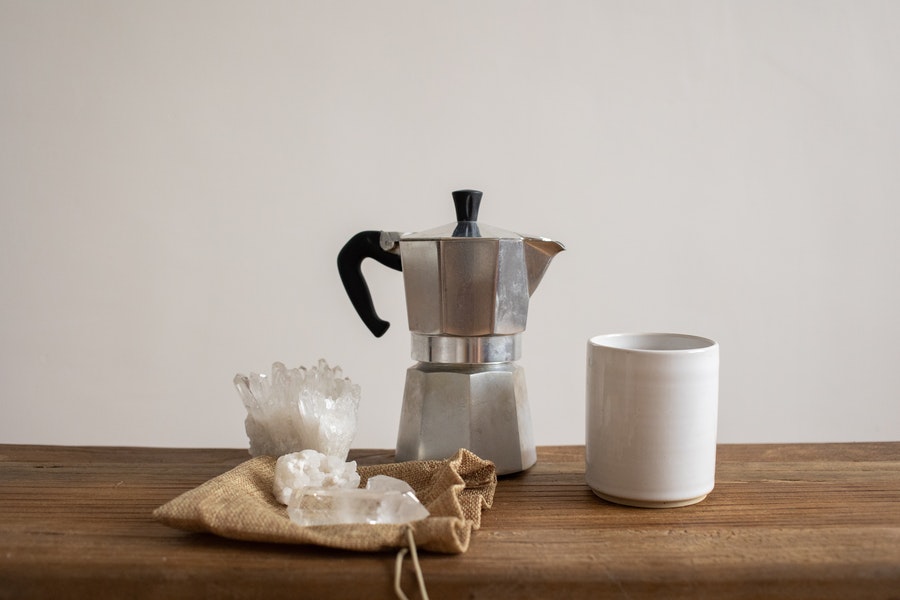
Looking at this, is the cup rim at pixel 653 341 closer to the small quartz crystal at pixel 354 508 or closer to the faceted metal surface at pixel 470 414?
the faceted metal surface at pixel 470 414

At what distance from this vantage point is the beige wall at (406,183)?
1.41 meters

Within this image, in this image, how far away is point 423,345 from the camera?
0.75 meters

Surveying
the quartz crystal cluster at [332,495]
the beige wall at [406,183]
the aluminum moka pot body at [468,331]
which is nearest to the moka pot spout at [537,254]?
the aluminum moka pot body at [468,331]

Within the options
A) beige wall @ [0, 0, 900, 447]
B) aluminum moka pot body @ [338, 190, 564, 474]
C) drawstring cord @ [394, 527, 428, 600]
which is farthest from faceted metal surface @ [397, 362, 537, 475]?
beige wall @ [0, 0, 900, 447]

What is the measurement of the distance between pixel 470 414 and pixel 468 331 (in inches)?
3.0

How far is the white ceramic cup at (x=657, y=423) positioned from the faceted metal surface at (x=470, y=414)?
0.11 m

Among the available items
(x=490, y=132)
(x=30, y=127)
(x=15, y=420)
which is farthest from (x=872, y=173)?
(x=15, y=420)

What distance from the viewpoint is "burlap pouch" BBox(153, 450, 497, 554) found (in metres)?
0.54

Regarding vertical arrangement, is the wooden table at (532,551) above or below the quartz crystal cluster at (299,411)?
below

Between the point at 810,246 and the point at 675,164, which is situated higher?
the point at 675,164

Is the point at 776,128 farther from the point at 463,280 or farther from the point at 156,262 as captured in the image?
the point at 156,262

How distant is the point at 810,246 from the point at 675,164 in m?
0.30

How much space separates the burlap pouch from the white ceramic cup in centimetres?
11

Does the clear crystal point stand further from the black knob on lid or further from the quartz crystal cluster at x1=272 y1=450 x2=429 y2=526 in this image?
the black knob on lid
